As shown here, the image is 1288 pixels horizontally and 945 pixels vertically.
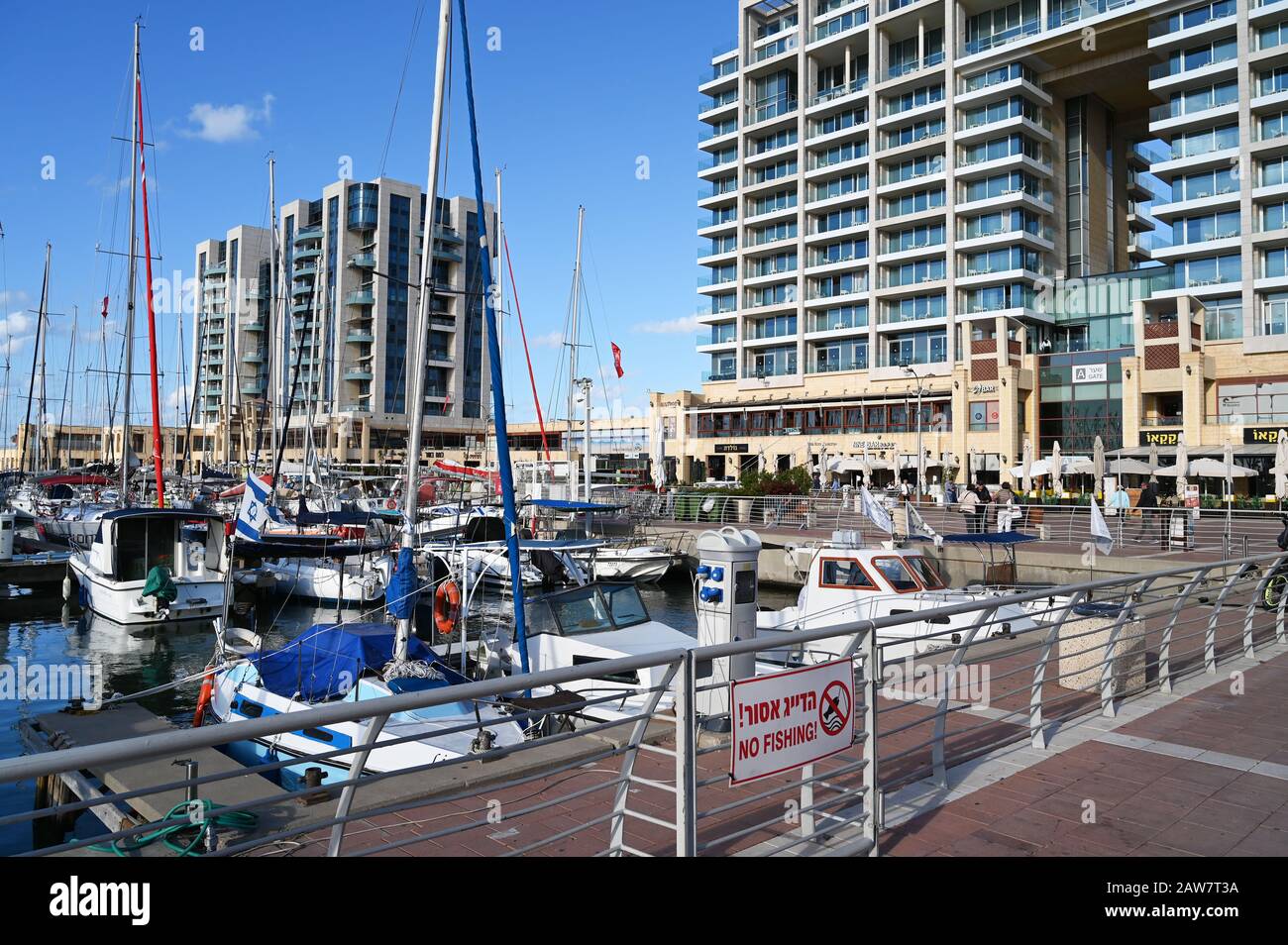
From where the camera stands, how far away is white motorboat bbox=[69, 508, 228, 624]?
79.9 ft

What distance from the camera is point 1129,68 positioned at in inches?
2486

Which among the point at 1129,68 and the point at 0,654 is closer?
the point at 0,654

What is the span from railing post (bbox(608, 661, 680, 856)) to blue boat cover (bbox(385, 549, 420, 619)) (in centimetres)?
798

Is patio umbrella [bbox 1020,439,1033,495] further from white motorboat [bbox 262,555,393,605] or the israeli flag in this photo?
the israeli flag

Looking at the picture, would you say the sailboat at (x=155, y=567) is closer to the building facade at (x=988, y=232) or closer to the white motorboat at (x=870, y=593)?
the white motorboat at (x=870, y=593)

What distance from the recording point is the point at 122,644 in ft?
75.9

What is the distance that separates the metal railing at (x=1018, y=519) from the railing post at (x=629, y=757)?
18.2 metres

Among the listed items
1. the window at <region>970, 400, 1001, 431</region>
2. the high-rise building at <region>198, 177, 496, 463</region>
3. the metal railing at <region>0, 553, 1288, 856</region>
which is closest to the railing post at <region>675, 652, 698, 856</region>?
Result: the metal railing at <region>0, 553, 1288, 856</region>

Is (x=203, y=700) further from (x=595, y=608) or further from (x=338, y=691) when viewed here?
(x=595, y=608)

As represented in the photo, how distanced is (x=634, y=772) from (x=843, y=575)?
422 inches

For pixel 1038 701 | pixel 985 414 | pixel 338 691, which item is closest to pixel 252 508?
pixel 338 691
